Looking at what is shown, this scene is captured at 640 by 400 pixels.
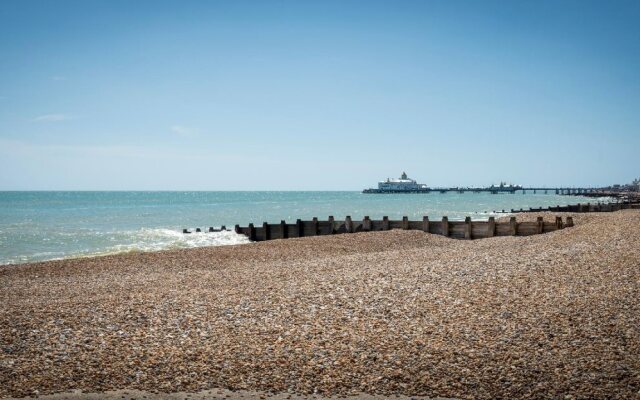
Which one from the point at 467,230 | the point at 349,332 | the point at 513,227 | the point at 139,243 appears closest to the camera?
the point at 349,332

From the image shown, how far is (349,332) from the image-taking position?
8.17 meters

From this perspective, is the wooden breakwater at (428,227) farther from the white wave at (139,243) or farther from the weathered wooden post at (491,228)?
the white wave at (139,243)

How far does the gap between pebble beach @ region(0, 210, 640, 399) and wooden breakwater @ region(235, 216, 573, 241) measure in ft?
30.6

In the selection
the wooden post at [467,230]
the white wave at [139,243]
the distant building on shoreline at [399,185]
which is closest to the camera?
the wooden post at [467,230]

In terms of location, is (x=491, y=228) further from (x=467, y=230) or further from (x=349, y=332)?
(x=349, y=332)

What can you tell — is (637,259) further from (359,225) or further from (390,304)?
(359,225)

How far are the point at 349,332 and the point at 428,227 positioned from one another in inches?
700

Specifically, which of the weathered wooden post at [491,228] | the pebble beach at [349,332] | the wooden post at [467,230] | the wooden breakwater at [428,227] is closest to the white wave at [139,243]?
the wooden breakwater at [428,227]

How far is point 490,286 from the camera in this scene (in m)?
10.7

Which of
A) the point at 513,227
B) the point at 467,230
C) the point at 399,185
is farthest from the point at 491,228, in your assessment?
the point at 399,185

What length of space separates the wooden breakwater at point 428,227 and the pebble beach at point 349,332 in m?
9.34

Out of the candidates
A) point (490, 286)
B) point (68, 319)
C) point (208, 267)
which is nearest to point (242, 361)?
point (68, 319)

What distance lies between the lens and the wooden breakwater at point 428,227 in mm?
23359

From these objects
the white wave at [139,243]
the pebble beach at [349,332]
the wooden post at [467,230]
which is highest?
the wooden post at [467,230]
